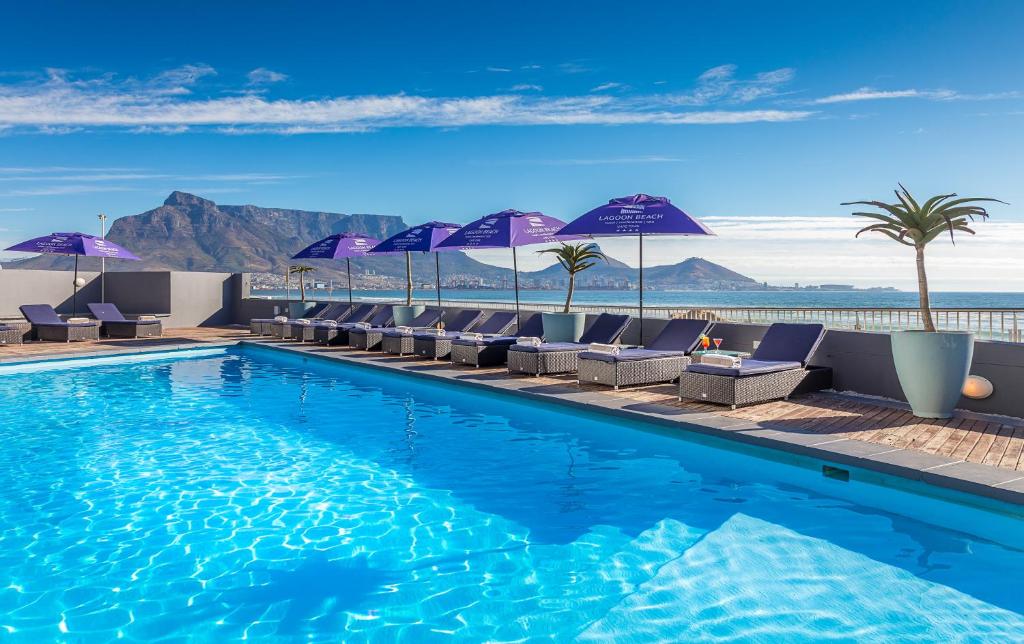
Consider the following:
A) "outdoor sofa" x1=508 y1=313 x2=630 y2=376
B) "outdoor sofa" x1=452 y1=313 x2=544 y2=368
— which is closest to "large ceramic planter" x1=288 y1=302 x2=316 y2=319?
"outdoor sofa" x1=452 y1=313 x2=544 y2=368

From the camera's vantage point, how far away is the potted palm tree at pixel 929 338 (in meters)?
5.54

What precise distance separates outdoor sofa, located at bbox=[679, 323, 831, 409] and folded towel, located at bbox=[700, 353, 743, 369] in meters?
0.04

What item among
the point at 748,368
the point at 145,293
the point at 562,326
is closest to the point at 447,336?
the point at 562,326

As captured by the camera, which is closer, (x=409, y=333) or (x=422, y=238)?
(x=409, y=333)

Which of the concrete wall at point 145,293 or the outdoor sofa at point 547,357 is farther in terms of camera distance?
the concrete wall at point 145,293

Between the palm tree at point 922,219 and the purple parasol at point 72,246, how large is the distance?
42.5ft

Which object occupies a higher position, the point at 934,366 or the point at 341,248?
the point at 341,248

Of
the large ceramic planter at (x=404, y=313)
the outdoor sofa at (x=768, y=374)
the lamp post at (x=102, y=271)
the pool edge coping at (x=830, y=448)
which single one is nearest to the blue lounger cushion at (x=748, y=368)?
the outdoor sofa at (x=768, y=374)

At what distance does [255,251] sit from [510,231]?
415ft

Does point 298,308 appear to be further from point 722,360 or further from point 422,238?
point 722,360

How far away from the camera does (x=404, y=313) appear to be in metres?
13.2

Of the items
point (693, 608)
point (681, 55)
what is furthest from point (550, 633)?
point (681, 55)

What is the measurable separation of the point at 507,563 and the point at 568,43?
14.9 metres

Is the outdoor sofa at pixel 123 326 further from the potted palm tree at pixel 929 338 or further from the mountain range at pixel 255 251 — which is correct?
the mountain range at pixel 255 251
